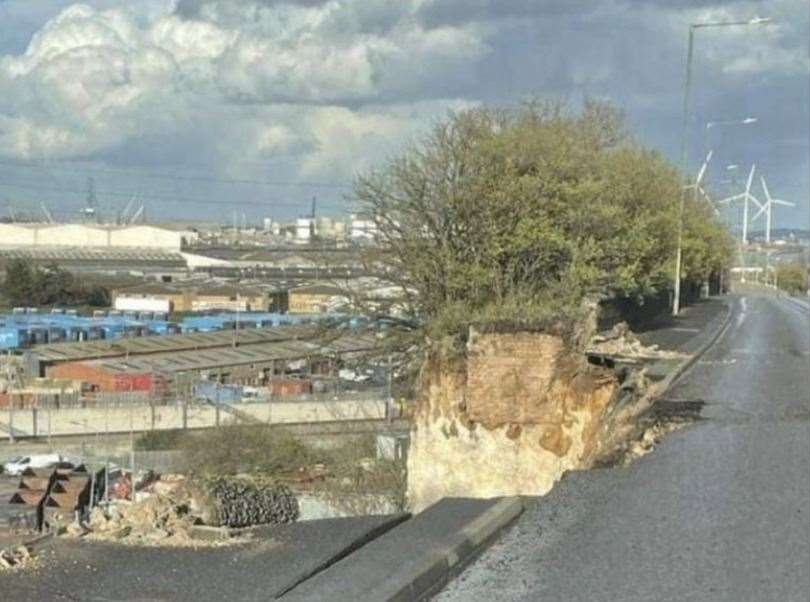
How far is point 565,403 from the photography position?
1434cm

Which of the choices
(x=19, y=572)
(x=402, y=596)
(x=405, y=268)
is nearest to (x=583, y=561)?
(x=402, y=596)

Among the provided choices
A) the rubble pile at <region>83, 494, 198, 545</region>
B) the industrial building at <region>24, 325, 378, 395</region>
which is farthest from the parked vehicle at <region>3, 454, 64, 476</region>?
the rubble pile at <region>83, 494, 198, 545</region>

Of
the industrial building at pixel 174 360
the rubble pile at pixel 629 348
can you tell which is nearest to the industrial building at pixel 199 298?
the industrial building at pixel 174 360

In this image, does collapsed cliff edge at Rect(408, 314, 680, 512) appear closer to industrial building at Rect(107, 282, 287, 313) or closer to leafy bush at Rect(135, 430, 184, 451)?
leafy bush at Rect(135, 430, 184, 451)

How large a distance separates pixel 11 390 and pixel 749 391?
63.3m

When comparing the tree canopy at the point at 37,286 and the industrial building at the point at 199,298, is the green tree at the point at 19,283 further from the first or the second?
the industrial building at the point at 199,298

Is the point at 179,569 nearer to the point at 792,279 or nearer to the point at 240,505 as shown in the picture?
the point at 240,505

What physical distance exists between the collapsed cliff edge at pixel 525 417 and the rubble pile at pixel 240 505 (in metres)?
2.33

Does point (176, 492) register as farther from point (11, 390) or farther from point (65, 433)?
point (11, 390)

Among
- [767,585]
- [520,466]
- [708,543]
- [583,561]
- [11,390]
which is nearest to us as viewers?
[767,585]

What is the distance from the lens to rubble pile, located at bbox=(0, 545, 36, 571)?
8.42 meters

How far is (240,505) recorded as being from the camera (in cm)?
1180

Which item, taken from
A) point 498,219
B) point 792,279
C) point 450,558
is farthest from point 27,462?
point 792,279

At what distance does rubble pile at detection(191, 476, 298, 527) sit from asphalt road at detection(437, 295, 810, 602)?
2634 mm
